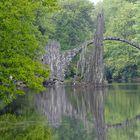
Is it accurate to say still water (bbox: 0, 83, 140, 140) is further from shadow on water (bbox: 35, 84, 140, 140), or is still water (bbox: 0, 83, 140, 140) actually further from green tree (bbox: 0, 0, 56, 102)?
green tree (bbox: 0, 0, 56, 102)

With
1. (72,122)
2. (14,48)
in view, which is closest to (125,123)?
(72,122)

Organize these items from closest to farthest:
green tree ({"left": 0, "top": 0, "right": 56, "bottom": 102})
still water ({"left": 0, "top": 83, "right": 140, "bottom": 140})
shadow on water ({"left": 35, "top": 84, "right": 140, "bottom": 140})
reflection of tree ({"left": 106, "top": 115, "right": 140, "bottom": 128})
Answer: still water ({"left": 0, "top": 83, "right": 140, "bottom": 140}), shadow on water ({"left": 35, "top": 84, "right": 140, "bottom": 140}), reflection of tree ({"left": 106, "top": 115, "right": 140, "bottom": 128}), green tree ({"left": 0, "top": 0, "right": 56, "bottom": 102})

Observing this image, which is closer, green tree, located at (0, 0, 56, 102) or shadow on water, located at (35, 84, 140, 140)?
shadow on water, located at (35, 84, 140, 140)

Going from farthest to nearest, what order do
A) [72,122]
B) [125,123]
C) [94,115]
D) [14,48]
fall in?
[14,48] < [94,115] < [72,122] < [125,123]

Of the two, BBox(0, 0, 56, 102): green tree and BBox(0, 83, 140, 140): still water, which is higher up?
BBox(0, 0, 56, 102): green tree

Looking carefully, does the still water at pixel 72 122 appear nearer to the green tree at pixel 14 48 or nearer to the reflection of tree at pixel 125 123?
the reflection of tree at pixel 125 123

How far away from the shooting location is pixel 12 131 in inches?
734

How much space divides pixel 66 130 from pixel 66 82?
1700 inches

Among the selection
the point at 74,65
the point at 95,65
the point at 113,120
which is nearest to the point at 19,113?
the point at 113,120

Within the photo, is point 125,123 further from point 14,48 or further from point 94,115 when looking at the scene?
point 14,48

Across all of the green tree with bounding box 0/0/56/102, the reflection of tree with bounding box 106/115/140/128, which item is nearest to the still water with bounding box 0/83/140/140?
the reflection of tree with bounding box 106/115/140/128

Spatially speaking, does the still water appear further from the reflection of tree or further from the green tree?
the green tree

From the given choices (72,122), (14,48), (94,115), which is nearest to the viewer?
(72,122)

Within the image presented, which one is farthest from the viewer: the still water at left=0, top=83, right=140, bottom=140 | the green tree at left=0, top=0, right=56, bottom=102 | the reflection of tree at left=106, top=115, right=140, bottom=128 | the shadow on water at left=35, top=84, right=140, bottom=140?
the green tree at left=0, top=0, right=56, bottom=102
